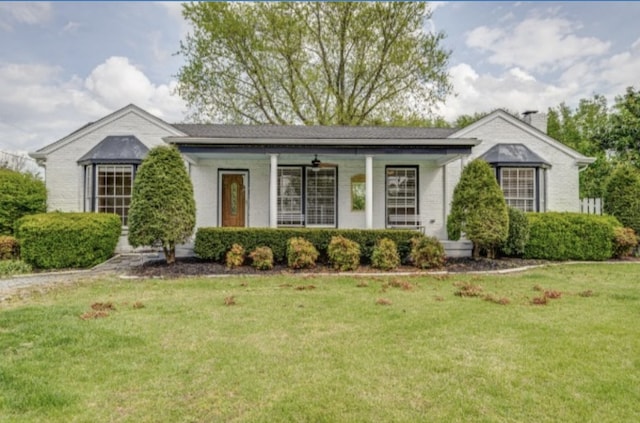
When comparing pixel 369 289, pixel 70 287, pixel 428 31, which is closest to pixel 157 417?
pixel 369 289

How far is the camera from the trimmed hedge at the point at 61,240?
9.12 metres

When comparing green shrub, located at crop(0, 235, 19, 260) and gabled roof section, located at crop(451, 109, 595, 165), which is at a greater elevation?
gabled roof section, located at crop(451, 109, 595, 165)

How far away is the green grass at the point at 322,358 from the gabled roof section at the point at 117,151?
6.55 m

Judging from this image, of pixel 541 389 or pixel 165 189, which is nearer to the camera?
pixel 541 389

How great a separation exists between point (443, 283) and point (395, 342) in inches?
151

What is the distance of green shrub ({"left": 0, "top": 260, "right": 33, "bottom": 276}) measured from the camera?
345 inches

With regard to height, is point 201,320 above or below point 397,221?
below

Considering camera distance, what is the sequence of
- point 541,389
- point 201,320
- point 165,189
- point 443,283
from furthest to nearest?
point 165,189, point 443,283, point 201,320, point 541,389

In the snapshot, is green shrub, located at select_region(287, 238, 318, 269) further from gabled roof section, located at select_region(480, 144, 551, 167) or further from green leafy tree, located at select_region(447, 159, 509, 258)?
gabled roof section, located at select_region(480, 144, 551, 167)

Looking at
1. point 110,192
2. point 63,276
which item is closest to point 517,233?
point 63,276

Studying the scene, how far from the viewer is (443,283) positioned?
7551 millimetres

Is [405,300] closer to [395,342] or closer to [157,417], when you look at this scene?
[395,342]

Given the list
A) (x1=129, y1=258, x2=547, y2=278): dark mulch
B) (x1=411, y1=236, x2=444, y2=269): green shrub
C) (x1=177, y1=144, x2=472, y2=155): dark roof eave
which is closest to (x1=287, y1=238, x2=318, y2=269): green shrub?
(x1=129, y1=258, x2=547, y2=278): dark mulch

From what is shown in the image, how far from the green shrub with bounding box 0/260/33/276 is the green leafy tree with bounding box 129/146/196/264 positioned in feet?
8.85
